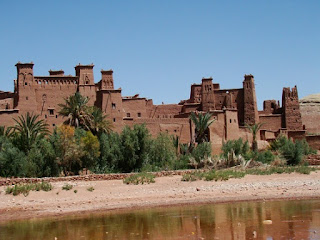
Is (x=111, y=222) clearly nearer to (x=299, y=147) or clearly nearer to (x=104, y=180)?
(x=104, y=180)

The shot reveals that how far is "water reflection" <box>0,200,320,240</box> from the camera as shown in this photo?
1448 cm

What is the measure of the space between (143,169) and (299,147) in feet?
39.4

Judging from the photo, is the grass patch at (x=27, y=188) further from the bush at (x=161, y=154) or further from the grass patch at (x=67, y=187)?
the bush at (x=161, y=154)

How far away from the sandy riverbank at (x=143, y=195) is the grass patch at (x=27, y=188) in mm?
231

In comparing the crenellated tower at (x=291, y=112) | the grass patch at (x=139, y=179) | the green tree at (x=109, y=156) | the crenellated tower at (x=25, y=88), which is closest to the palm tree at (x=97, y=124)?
the green tree at (x=109, y=156)

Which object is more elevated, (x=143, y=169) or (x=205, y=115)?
(x=205, y=115)

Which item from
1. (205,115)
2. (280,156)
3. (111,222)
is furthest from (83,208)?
(205,115)

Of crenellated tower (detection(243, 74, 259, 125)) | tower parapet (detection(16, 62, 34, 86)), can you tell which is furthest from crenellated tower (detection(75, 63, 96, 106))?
crenellated tower (detection(243, 74, 259, 125))

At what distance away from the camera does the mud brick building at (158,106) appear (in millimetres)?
44969

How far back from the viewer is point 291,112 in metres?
55.0

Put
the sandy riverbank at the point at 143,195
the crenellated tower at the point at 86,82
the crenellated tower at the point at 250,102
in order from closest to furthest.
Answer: the sandy riverbank at the point at 143,195, the crenellated tower at the point at 86,82, the crenellated tower at the point at 250,102

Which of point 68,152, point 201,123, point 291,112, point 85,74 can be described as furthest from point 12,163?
point 291,112

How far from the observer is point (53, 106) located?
4550 centimetres

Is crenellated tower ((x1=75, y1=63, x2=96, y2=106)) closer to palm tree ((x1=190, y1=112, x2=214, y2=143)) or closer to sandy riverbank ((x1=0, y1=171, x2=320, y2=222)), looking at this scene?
palm tree ((x1=190, y1=112, x2=214, y2=143))
